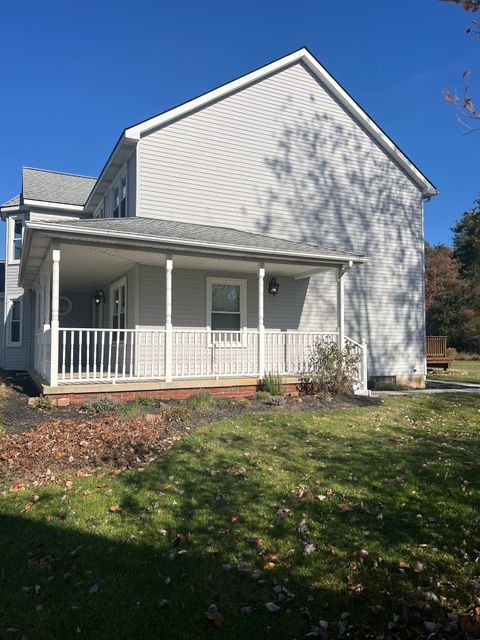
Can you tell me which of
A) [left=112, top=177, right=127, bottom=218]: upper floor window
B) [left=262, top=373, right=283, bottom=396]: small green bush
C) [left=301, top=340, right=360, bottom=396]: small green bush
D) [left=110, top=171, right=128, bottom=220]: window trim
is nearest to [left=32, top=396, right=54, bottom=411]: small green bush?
[left=262, top=373, right=283, bottom=396]: small green bush

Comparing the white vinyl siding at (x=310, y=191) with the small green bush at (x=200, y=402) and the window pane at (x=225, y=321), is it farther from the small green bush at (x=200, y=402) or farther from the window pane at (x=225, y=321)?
the small green bush at (x=200, y=402)

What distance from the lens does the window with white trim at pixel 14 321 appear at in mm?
20359

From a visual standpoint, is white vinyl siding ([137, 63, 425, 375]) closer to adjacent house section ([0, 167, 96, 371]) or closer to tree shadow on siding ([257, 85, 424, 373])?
tree shadow on siding ([257, 85, 424, 373])

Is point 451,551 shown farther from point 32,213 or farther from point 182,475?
point 32,213

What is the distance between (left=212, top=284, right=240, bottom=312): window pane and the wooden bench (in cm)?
1293

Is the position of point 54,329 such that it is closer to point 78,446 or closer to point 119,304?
point 78,446

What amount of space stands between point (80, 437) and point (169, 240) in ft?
15.8

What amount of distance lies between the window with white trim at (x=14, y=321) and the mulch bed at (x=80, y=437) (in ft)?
38.3

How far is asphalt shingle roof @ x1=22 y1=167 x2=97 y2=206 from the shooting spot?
19391 mm

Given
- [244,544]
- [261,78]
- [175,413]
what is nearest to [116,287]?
[175,413]

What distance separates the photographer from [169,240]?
1025 centimetres

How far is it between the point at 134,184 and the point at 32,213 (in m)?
8.42

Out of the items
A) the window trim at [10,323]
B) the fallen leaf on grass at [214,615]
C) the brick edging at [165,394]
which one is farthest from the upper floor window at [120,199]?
the fallen leaf on grass at [214,615]

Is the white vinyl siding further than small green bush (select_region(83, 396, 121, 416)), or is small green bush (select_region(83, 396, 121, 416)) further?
the white vinyl siding
